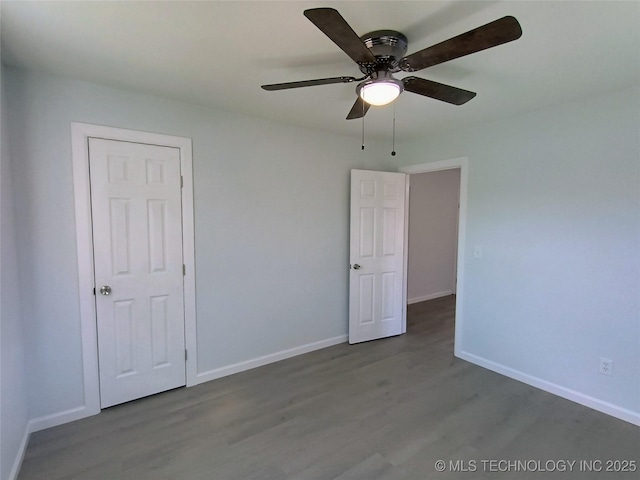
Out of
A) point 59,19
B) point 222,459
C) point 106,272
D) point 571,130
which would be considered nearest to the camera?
point 59,19

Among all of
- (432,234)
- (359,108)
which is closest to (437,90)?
(359,108)

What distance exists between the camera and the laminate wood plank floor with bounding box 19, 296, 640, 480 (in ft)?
6.31

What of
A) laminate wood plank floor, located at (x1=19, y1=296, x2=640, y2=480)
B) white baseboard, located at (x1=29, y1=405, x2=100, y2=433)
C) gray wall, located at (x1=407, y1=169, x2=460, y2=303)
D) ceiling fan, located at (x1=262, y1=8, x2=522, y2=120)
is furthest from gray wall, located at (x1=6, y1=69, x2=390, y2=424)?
gray wall, located at (x1=407, y1=169, x2=460, y2=303)

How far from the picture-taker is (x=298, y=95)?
97.7 inches

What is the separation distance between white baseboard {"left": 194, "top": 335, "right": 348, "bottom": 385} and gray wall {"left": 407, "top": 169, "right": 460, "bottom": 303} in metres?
2.37

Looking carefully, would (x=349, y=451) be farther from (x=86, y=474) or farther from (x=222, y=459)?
(x=86, y=474)

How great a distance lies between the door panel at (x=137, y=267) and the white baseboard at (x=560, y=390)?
2.82m

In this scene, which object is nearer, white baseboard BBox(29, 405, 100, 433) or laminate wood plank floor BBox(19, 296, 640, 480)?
laminate wood plank floor BBox(19, 296, 640, 480)

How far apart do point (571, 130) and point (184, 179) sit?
3.12 m

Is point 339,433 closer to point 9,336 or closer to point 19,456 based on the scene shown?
point 19,456

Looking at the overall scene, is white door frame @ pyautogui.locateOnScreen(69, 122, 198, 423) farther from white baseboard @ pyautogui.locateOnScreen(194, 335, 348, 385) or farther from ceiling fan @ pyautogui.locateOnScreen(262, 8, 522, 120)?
ceiling fan @ pyautogui.locateOnScreen(262, 8, 522, 120)

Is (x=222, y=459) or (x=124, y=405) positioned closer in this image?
(x=222, y=459)

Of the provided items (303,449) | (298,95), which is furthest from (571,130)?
(303,449)

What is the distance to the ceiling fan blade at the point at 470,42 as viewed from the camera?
1205 millimetres
